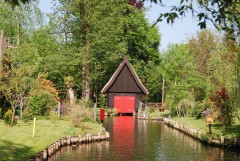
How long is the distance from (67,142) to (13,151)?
7171 mm

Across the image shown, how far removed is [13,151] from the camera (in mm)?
19922

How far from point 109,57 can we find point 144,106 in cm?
996

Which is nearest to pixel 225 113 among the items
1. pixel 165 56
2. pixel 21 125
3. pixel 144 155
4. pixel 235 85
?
pixel 235 85

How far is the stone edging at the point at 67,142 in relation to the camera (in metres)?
20.5

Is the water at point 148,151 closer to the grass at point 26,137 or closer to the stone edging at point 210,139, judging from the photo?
the stone edging at point 210,139

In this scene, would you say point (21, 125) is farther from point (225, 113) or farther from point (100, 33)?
point (100, 33)

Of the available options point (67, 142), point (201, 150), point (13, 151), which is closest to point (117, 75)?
point (67, 142)

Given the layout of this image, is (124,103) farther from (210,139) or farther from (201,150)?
(201,150)

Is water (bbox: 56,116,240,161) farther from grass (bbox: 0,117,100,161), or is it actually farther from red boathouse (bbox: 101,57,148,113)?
red boathouse (bbox: 101,57,148,113)

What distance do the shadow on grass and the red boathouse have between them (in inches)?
1508

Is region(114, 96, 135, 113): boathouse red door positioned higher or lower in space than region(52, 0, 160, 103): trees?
lower

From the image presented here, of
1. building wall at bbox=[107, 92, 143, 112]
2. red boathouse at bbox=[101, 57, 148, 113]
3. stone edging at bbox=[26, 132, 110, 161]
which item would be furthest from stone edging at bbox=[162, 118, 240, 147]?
building wall at bbox=[107, 92, 143, 112]

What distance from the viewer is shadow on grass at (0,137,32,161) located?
732 inches

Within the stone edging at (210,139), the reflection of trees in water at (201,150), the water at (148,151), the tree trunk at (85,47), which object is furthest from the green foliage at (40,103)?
the tree trunk at (85,47)
